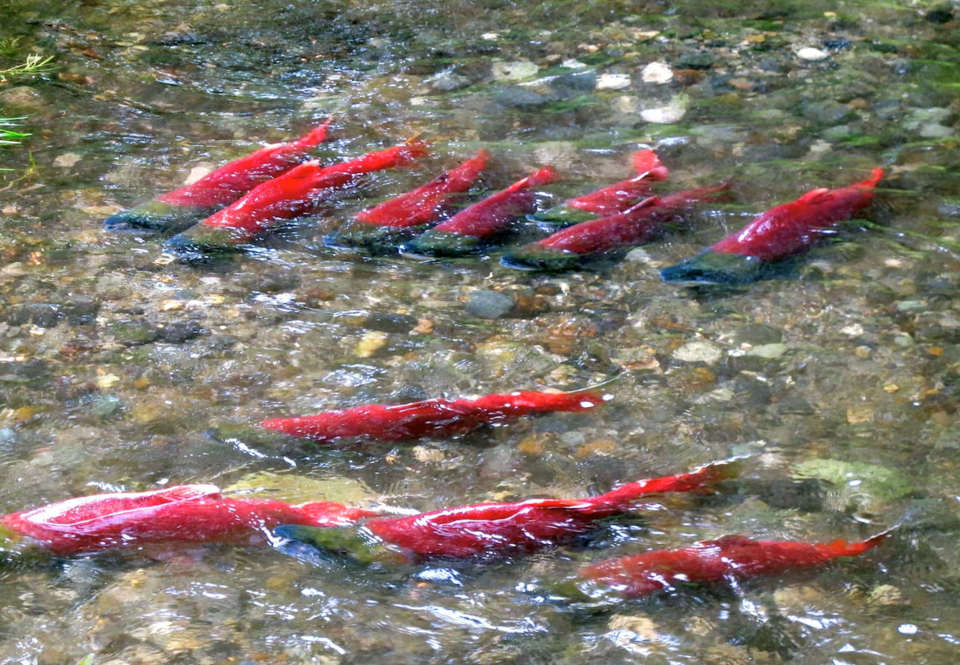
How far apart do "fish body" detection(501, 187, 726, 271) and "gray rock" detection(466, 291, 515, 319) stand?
0.27 metres

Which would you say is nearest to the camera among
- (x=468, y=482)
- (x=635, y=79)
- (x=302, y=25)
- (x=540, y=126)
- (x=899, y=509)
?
(x=899, y=509)

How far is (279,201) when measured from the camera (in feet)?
18.2

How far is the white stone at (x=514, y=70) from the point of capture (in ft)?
23.7

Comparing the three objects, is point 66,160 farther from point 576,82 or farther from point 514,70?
point 576,82

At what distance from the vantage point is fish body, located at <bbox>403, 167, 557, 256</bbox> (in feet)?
17.1

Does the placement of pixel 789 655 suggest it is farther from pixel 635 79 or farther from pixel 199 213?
pixel 635 79

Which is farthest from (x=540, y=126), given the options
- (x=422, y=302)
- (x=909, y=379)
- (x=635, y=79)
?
(x=909, y=379)

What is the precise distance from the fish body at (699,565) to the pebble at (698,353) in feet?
4.14

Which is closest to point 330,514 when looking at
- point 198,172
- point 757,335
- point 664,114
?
point 757,335

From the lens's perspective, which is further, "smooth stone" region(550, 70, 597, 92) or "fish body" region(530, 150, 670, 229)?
"smooth stone" region(550, 70, 597, 92)

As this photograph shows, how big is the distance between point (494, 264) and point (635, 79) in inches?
104

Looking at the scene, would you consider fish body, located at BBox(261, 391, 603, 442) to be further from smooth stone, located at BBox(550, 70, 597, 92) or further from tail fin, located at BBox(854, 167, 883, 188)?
smooth stone, located at BBox(550, 70, 597, 92)

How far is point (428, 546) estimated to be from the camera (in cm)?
326

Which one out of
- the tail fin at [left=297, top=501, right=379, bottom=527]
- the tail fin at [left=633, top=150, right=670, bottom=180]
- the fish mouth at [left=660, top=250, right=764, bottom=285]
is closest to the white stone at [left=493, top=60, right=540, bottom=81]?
the tail fin at [left=633, top=150, right=670, bottom=180]
